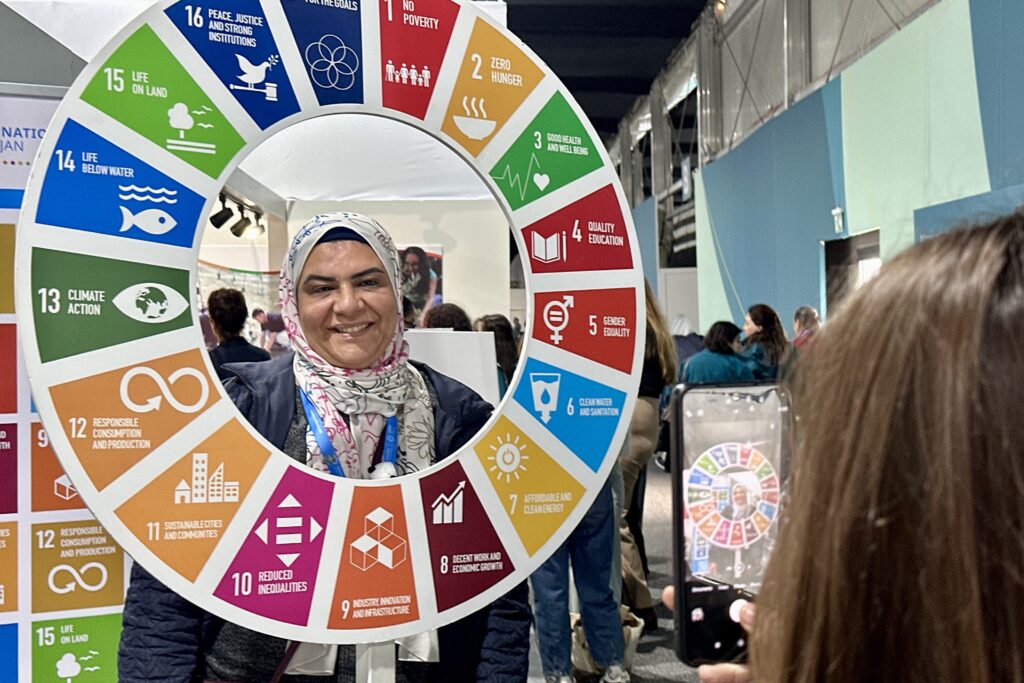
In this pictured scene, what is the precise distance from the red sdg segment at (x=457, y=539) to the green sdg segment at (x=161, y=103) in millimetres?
488

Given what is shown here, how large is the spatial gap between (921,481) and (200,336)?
887 millimetres

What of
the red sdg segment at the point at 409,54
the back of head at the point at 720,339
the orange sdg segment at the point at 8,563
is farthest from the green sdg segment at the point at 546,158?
the back of head at the point at 720,339

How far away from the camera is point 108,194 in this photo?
106cm

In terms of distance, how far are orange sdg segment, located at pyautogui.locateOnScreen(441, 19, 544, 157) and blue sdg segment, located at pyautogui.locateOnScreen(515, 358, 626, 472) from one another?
0.32 m

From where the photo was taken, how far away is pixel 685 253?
10516 millimetres

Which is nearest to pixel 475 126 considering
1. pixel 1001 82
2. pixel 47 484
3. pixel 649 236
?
pixel 47 484

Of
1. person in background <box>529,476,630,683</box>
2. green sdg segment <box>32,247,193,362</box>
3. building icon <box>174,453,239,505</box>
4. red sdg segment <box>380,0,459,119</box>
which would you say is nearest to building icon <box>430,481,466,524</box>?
building icon <box>174,453,239,505</box>

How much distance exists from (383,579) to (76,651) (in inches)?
33.5

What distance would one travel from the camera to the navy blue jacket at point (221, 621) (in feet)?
3.75

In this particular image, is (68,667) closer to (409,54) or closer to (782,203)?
(409,54)

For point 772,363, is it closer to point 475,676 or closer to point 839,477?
point 475,676

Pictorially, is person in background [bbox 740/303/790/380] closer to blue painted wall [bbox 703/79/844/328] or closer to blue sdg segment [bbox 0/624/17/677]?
blue painted wall [bbox 703/79/844/328]

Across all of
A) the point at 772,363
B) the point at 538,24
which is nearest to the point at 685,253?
the point at 538,24

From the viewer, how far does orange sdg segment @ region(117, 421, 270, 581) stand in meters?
1.09
